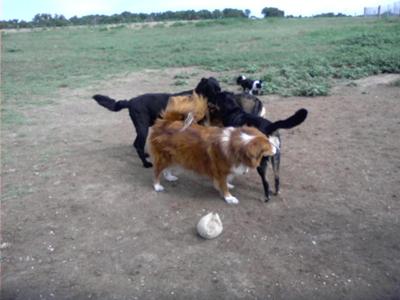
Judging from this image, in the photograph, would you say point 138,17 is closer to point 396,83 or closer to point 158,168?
point 396,83

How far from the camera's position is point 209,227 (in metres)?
3.66

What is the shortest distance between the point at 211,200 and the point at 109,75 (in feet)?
30.6

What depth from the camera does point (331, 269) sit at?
126 inches

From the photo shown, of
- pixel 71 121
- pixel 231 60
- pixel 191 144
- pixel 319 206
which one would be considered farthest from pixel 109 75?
pixel 319 206

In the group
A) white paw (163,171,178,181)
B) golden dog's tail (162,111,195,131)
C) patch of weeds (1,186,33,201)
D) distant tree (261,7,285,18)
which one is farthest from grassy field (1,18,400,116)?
distant tree (261,7,285,18)

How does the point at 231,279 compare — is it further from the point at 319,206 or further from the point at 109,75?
the point at 109,75

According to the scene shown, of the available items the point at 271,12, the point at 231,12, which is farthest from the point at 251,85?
the point at 271,12

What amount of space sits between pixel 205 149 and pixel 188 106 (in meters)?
0.73

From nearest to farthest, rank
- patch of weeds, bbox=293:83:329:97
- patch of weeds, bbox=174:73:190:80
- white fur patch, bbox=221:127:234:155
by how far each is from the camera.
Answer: white fur patch, bbox=221:127:234:155
patch of weeds, bbox=293:83:329:97
patch of weeds, bbox=174:73:190:80

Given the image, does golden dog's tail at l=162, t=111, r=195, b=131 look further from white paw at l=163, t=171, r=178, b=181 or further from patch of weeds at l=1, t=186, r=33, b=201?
patch of weeds at l=1, t=186, r=33, b=201

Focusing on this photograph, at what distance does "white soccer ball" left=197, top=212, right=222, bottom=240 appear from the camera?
3.65 metres

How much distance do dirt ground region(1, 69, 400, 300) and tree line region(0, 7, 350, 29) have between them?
44103 millimetres

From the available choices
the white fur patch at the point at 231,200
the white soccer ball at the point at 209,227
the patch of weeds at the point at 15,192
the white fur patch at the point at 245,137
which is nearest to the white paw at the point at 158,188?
the white fur patch at the point at 231,200

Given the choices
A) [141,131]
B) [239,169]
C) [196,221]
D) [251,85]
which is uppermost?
[251,85]
